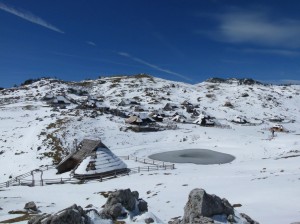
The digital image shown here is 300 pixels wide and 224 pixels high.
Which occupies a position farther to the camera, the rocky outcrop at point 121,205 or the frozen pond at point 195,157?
the frozen pond at point 195,157

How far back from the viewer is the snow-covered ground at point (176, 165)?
24.3 m

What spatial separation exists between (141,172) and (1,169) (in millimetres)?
24967

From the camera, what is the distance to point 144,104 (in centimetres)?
13938

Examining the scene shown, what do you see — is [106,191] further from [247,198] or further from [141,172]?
[247,198]

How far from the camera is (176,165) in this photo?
50156 mm

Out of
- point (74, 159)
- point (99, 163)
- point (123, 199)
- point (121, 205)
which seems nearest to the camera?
point (121, 205)

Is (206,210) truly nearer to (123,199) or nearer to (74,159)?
(123,199)

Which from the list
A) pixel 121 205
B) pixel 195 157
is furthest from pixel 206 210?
pixel 195 157

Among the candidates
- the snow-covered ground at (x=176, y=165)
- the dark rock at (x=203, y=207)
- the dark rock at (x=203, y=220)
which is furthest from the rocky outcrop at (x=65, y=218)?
the snow-covered ground at (x=176, y=165)

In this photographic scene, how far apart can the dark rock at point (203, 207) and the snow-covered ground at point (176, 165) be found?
145 inches

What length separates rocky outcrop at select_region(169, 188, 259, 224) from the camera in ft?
49.0

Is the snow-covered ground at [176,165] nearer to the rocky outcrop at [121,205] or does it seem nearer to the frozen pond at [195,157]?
the rocky outcrop at [121,205]

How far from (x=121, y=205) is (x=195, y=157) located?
133 ft

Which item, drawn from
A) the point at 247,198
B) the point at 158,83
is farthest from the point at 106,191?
the point at 158,83
